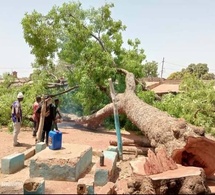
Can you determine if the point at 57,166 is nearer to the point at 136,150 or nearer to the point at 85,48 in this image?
the point at 136,150

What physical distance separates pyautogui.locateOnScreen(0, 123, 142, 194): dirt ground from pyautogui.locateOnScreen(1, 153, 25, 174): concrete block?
0.13m

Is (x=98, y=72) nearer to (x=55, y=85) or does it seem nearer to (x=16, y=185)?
(x=55, y=85)

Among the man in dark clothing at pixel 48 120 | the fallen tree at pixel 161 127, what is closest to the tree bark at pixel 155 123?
the fallen tree at pixel 161 127

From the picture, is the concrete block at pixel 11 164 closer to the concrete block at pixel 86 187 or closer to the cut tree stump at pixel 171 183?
the concrete block at pixel 86 187

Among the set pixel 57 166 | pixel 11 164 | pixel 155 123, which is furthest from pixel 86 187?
pixel 155 123

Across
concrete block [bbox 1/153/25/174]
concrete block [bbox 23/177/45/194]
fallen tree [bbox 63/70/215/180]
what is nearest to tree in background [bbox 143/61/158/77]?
fallen tree [bbox 63/70/215/180]

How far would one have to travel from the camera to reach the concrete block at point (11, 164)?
608 centimetres

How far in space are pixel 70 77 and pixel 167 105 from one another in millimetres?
4567

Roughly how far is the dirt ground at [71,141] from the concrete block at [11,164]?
A: 13 centimetres

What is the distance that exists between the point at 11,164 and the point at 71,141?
3.66 metres

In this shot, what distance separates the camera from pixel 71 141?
9703mm

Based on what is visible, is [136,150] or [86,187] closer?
[86,187]

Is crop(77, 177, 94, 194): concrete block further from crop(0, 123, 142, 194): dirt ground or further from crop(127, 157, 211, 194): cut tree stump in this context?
crop(0, 123, 142, 194): dirt ground

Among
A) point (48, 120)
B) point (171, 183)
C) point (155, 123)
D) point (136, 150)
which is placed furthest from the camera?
point (48, 120)
